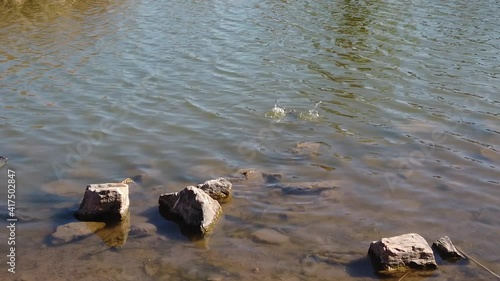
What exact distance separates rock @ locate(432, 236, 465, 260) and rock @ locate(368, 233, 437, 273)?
10.6 inches

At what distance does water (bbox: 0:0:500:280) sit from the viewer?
22.6ft

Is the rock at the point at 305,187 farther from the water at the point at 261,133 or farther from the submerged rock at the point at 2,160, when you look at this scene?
the submerged rock at the point at 2,160

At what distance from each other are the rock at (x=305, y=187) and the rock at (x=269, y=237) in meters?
1.11

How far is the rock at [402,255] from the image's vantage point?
6418 mm

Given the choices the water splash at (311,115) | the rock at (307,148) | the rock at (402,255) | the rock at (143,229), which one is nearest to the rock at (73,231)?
the rock at (143,229)

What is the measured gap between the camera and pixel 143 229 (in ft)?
23.9

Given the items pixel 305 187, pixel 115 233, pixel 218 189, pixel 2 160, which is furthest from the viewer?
pixel 2 160

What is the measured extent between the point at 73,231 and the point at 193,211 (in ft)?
4.95

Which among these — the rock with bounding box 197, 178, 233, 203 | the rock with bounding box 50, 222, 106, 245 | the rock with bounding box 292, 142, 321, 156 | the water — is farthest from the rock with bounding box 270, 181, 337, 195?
the rock with bounding box 50, 222, 106, 245

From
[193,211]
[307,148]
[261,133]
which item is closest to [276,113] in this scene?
[261,133]

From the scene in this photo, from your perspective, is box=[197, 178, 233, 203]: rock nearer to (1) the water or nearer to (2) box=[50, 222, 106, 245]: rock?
(1) the water

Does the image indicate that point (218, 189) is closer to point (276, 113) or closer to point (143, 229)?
point (143, 229)

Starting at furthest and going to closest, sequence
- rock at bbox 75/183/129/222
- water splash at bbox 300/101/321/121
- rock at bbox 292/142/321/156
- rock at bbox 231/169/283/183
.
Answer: water splash at bbox 300/101/321/121, rock at bbox 292/142/321/156, rock at bbox 231/169/283/183, rock at bbox 75/183/129/222

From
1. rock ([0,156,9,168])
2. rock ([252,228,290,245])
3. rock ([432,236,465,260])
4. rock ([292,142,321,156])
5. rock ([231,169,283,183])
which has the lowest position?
rock ([0,156,9,168])
